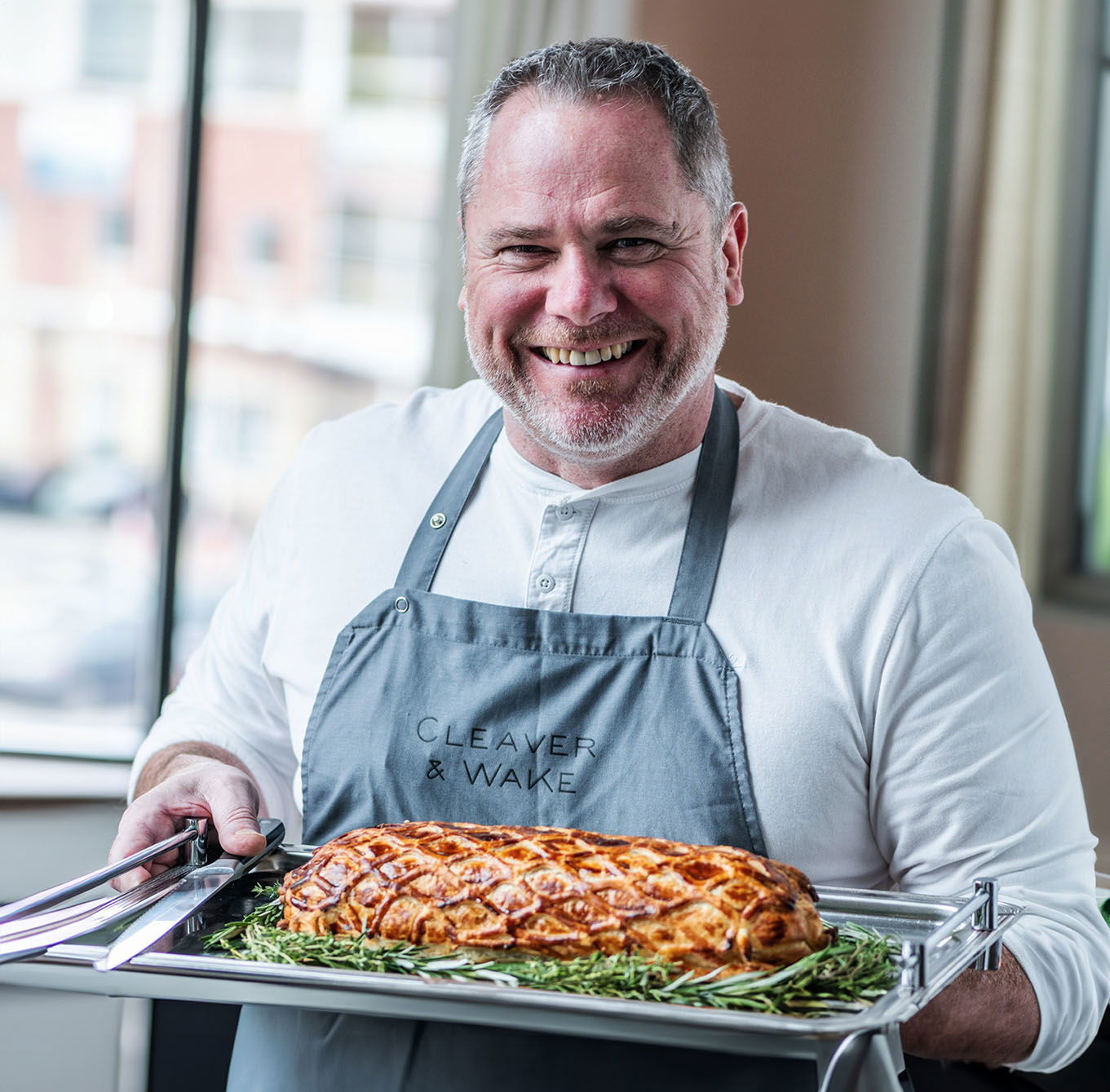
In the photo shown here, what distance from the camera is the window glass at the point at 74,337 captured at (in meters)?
4.35

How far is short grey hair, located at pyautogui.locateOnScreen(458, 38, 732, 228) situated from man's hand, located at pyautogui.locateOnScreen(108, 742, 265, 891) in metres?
0.74

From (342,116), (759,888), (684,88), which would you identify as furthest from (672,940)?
(342,116)

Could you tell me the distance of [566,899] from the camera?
1.05m

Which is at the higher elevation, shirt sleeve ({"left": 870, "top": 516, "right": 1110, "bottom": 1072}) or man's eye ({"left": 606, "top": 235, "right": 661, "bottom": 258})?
man's eye ({"left": 606, "top": 235, "right": 661, "bottom": 258})

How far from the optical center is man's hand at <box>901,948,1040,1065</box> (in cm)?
119

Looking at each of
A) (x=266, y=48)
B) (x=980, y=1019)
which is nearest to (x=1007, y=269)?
(x=980, y=1019)

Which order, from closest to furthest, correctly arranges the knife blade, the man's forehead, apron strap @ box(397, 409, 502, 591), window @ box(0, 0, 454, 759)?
the knife blade → the man's forehead → apron strap @ box(397, 409, 502, 591) → window @ box(0, 0, 454, 759)

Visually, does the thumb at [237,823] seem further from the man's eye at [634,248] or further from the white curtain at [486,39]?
the white curtain at [486,39]

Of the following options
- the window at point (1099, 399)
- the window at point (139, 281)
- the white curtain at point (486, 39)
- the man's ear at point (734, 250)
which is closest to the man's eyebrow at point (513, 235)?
the man's ear at point (734, 250)

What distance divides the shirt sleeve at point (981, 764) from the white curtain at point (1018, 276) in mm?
1331

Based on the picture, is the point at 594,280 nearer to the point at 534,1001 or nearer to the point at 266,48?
the point at 534,1001

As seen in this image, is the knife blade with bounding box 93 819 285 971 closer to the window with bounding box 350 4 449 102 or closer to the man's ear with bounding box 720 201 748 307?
the man's ear with bounding box 720 201 748 307

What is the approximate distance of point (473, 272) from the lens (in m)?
1.56

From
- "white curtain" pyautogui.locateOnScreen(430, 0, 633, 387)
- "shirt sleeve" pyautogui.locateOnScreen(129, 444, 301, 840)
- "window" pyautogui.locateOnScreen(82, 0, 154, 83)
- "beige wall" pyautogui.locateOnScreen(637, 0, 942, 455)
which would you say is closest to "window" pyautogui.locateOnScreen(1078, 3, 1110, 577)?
"beige wall" pyautogui.locateOnScreen(637, 0, 942, 455)
